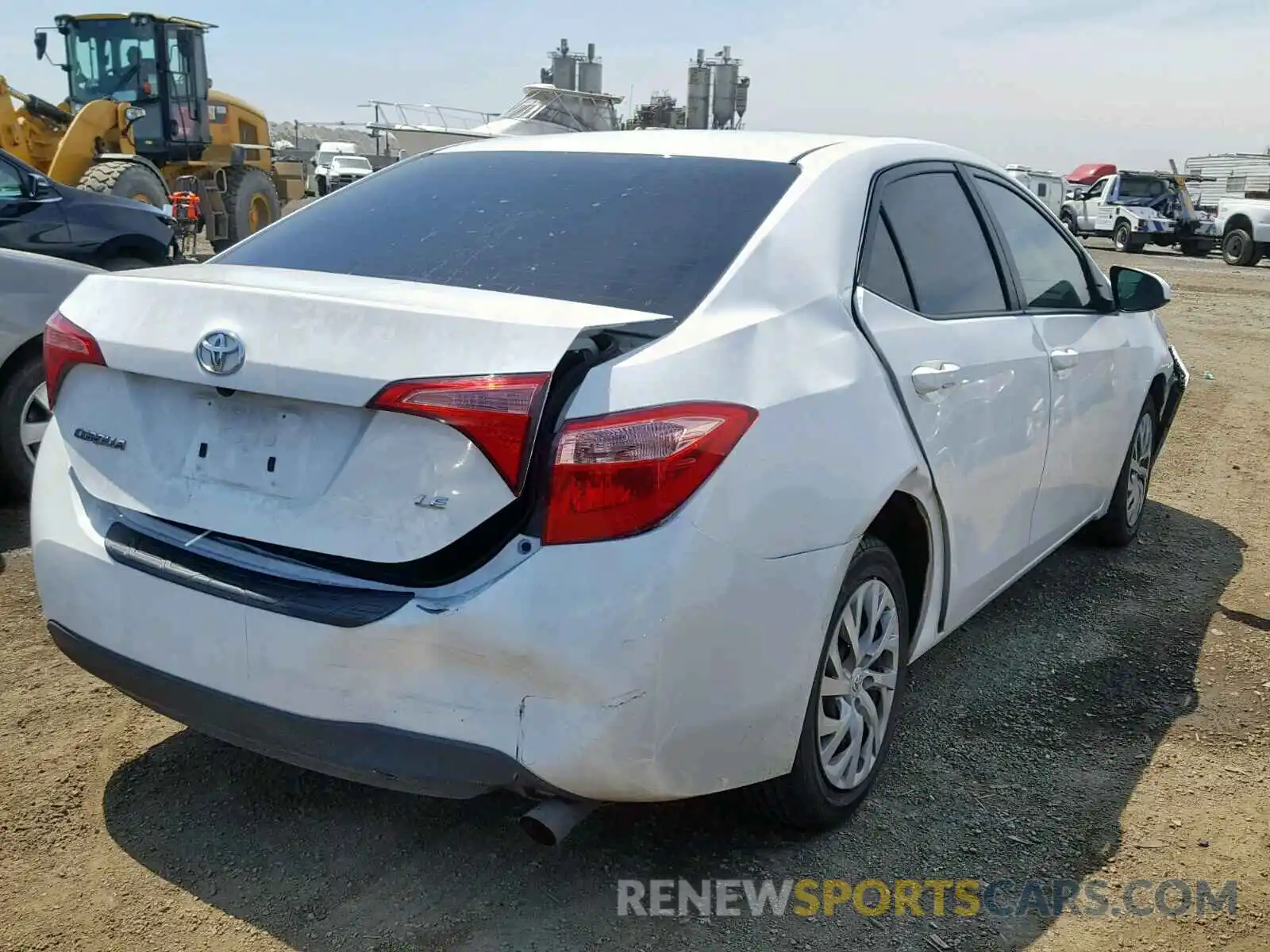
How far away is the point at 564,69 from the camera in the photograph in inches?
1748

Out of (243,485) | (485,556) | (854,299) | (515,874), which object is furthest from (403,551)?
(854,299)

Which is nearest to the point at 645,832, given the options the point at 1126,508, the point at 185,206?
the point at 1126,508

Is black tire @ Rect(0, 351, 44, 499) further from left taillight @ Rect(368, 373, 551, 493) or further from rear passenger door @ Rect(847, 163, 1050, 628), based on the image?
rear passenger door @ Rect(847, 163, 1050, 628)

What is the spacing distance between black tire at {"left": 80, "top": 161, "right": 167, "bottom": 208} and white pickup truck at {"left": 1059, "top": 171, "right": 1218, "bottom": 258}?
73.7ft

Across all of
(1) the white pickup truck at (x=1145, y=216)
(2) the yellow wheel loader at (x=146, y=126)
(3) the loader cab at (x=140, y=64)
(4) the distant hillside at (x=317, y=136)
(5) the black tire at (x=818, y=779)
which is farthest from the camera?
(4) the distant hillside at (x=317, y=136)

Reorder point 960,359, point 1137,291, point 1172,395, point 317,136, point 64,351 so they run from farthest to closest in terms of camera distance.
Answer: point 317,136
point 1172,395
point 1137,291
point 960,359
point 64,351

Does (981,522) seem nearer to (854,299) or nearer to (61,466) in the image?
(854,299)

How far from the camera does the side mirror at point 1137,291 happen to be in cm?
445

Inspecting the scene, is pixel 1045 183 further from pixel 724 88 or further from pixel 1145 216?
pixel 724 88

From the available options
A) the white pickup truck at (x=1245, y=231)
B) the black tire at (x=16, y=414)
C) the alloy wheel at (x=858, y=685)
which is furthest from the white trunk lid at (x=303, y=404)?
the white pickup truck at (x=1245, y=231)

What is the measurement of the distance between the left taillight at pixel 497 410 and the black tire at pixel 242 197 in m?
16.7

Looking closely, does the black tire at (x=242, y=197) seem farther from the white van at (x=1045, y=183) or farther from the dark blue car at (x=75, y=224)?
the white van at (x=1045, y=183)

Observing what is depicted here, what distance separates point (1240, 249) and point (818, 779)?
91.0ft
